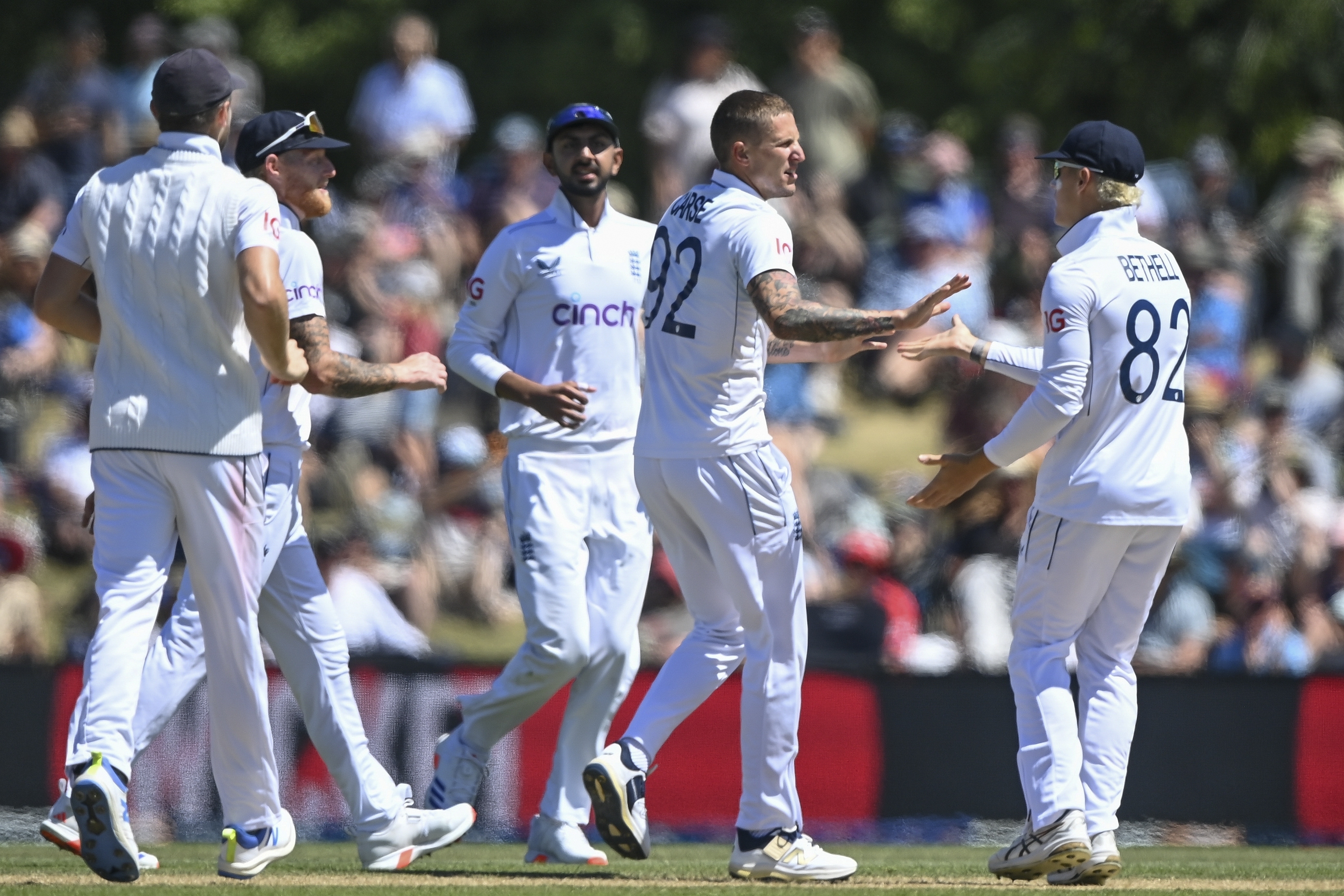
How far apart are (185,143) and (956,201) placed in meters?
9.34

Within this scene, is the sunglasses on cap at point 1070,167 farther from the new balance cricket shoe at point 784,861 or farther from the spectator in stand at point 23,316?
the spectator in stand at point 23,316

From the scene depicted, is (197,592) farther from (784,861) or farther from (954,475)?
(954,475)

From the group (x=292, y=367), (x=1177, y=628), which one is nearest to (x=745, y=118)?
(x=292, y=367)

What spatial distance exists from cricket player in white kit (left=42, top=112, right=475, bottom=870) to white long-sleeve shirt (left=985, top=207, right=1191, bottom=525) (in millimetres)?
2201

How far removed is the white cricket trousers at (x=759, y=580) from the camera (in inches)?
267

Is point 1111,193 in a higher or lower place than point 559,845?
higher

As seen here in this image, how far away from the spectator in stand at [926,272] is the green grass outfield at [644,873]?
5.59 meters

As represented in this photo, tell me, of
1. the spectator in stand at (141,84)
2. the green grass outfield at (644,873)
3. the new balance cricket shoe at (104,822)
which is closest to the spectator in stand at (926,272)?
the green grass outfield at (644,873)

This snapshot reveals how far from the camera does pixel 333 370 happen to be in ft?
22.1

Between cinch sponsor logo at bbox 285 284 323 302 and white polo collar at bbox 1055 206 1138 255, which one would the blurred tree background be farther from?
cinch sponsor logo at bbox 285 284 323 302

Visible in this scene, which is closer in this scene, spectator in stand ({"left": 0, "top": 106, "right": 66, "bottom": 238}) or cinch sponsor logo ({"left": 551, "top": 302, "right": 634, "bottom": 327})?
cinch sponsor logo ({"left": 551, "top": 302, "right": 634, "bottom": 327})

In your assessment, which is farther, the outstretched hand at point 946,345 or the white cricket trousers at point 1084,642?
the outstretched hand at point 946,345

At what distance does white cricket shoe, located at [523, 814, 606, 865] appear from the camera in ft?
25.6

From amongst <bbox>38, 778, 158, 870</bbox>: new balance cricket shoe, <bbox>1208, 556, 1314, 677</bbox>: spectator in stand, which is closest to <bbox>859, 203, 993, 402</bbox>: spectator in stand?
<bbox>1208, 556, 1314, 677</bbox>: spectator in stand
